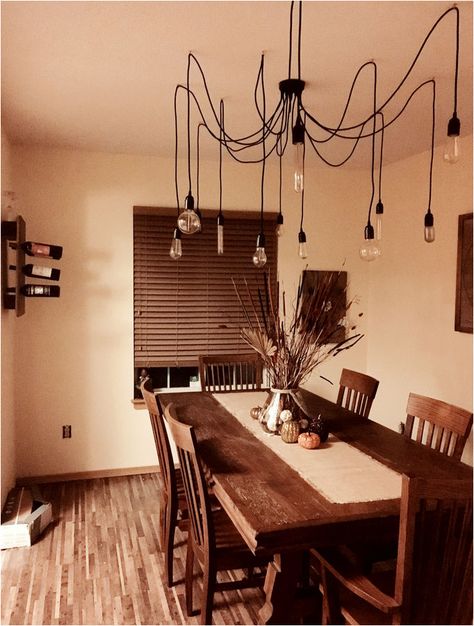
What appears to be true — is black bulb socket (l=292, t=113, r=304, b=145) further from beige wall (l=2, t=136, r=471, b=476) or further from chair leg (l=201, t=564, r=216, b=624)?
beige wall (l=2, t=136, r=471, b=476)

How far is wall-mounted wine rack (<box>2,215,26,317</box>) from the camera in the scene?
118 inches

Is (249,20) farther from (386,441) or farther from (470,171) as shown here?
(470,171)

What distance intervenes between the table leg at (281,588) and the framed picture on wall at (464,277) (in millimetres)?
2231

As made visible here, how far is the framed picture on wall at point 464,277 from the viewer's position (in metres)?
3.32

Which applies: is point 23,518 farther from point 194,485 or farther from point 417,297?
point 417,297

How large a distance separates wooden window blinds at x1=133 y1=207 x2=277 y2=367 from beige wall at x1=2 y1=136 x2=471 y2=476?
4.7 inches

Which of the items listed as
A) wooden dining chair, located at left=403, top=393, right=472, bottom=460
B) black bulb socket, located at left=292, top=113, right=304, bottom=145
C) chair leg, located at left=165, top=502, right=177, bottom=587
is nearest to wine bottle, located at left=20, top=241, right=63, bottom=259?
chair leg, located at left=165, top=502, right=177, bottom=587

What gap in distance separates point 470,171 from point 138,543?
3171 mm

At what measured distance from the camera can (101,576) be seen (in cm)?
256

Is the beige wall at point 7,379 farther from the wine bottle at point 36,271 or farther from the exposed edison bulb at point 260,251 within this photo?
the exposed edison bulb at point 260,251

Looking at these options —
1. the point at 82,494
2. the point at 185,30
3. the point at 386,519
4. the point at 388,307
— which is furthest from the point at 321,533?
the point at 388,307

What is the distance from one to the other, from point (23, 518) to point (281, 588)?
1905 millimetres

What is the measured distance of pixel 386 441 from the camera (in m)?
2.32

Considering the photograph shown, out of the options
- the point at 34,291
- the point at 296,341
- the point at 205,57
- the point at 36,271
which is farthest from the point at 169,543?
the point at 205,57
